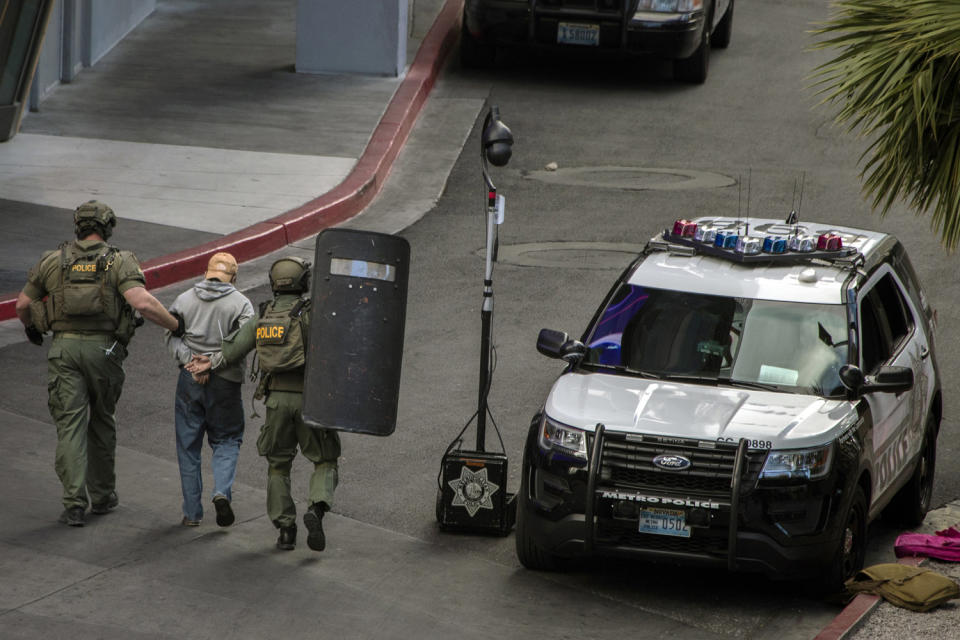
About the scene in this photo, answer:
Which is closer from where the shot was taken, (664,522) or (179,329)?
(664,522)

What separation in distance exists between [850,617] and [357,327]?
3.09 metres

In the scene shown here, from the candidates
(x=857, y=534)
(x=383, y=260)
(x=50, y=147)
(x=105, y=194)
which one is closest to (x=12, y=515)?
(x=383, y=260)

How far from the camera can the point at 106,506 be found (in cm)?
936

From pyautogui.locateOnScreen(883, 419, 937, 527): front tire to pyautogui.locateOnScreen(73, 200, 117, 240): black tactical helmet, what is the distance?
201 inches

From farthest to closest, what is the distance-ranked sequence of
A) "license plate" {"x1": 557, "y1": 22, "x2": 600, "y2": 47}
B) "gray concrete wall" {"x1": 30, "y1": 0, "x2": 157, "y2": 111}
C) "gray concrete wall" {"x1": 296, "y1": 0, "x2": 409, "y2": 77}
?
"gray concrete wall" {"x1": 296, "y1": 0, "x2": 409, "y2": 77}, "license plate" {"x1": 557, "y1": 22, "x2": 600, "y2": 47}, "gray concrete wall" {"x1": 30, "y1": 0, "x2": 157, "y2": 111}

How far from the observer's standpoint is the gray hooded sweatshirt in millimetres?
8984

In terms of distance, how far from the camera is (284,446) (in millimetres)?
8875

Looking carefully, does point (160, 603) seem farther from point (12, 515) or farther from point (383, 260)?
point (383, 260)

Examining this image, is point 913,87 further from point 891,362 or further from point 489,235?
point 489,235

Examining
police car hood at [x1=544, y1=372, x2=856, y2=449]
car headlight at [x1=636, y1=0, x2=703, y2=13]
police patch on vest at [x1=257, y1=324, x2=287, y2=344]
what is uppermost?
car headlight at [x1=636, y1=0, x2=703, y2=13]

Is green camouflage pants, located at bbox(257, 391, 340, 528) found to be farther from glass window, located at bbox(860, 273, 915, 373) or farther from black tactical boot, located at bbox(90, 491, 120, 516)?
glass window, located at bbox(860, 273, 915, 373)

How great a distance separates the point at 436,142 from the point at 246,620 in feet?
41.4

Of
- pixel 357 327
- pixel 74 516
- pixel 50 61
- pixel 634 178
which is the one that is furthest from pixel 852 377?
pixel 50 61

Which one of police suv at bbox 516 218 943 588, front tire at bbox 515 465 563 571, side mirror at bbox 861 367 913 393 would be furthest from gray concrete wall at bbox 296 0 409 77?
side mirror at bbox 861 367 913 393
